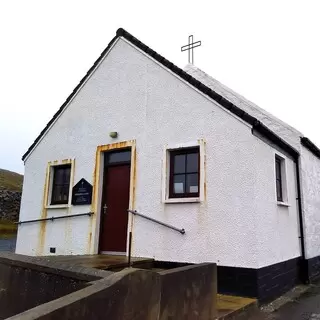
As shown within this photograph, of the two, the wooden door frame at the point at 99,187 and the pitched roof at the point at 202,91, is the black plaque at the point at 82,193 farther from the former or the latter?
the pitched roof at the point at 202,91

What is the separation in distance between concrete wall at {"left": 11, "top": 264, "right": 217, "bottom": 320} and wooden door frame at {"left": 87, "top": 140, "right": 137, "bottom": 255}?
3.52 meters

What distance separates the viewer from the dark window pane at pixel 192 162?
6863 mm

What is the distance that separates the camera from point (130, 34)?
859 centimetres

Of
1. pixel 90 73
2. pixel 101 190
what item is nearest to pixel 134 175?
pixel 101 190

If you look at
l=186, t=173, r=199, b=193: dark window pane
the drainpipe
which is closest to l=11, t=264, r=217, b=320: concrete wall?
l=186, t=173, r=199, b=193: dark window pane

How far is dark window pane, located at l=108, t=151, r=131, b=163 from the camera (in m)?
8.08

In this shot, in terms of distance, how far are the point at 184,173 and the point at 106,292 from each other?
4415 mm

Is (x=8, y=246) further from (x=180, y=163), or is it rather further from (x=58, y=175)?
(x=180, y=163)

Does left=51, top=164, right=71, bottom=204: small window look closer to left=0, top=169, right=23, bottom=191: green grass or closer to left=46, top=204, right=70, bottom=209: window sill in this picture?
left=46, top=204, right=70, bottom=209: window sill

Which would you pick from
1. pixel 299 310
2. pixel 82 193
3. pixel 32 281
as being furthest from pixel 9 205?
pixel 299 310

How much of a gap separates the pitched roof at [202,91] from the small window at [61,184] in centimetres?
145

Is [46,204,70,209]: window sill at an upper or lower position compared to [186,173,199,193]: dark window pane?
lower

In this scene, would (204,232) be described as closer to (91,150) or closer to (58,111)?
(91,150)

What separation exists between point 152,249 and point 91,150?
330 centimetres
